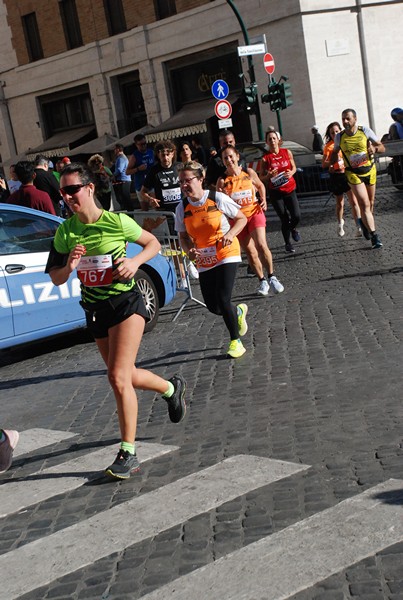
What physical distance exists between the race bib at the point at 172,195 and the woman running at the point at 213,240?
4123 mm

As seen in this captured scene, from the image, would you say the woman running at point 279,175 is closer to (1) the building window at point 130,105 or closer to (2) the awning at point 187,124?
(2) the awning at point 187,124

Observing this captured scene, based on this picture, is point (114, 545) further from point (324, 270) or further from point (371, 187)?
point (371, 187)

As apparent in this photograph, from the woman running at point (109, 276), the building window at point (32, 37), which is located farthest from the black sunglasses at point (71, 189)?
the building window at point (32, 37)

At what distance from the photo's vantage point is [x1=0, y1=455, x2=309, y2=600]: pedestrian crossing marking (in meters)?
4.72

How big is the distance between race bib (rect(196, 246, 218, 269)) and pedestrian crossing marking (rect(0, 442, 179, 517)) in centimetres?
279

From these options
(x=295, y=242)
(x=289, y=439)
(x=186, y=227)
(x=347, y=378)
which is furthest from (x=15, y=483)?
(x=295, y=242)

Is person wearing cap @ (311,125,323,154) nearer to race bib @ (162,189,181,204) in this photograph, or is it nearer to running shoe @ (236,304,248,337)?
race bib @ (162,189,181,204)

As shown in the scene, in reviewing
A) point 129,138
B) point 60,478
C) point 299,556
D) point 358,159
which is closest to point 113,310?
point 60,478

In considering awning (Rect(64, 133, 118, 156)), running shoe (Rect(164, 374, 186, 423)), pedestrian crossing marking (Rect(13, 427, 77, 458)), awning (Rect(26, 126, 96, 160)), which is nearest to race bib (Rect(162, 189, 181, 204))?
pedestrian crossing marking (Rect(13, 427, 77, 458))

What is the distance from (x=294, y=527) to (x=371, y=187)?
1020cm

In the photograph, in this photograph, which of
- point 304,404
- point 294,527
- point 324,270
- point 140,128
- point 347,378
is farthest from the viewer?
point 140,128

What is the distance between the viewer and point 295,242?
17.0 metres

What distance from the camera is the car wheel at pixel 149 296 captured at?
1088cm

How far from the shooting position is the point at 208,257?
9.13 meters
